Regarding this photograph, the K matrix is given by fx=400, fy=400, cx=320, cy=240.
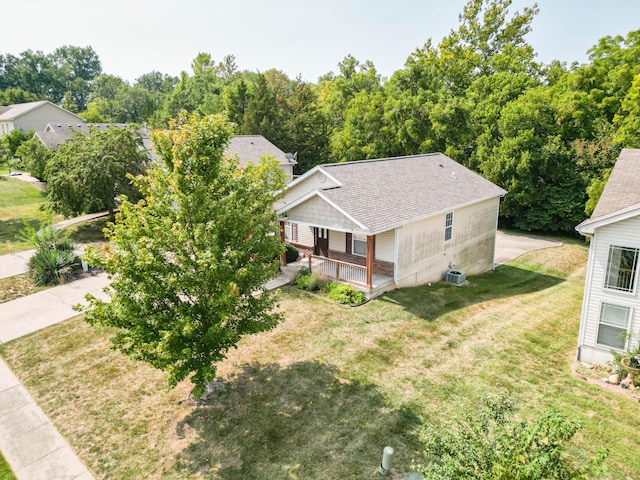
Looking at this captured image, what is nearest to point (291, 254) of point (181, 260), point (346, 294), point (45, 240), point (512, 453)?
point (346, 294)

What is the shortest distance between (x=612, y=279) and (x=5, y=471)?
16080 mm

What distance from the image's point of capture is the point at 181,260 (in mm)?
8406

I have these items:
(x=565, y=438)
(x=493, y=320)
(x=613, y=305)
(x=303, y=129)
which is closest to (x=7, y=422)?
(x=565, y=438)

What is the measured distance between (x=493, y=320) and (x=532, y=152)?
68.3ft

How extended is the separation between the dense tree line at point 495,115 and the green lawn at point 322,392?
11.6 m

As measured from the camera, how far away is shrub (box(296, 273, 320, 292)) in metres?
17.4

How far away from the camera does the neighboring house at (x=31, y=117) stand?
5628 cm

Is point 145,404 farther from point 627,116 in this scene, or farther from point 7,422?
point 627,116

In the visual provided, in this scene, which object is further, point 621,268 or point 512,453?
point 621,268

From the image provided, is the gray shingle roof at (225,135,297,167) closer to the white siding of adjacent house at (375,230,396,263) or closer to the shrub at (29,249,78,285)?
the shrub at (29,249,78,285)

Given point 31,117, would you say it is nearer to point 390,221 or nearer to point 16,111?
point 16,111

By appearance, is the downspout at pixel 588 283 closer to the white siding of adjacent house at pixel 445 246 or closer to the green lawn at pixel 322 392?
the green lawn at pixel 322 392

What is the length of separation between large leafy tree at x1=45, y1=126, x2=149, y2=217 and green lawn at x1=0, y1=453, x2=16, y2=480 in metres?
17.7

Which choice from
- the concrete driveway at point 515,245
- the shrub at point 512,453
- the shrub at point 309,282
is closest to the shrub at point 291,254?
the shrub at point 309,282
